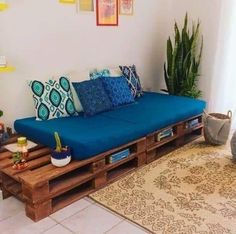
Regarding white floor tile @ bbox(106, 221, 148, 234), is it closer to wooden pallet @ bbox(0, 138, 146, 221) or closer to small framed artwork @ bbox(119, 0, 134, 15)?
wooden pallet @ bbox(0, 138, 146, 221)

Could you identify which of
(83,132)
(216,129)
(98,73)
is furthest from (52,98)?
(216,129)

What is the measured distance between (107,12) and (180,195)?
2164 mm

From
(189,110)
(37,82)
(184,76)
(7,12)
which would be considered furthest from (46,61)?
(184,76)

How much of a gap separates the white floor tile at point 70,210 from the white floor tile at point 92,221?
1.5 inches

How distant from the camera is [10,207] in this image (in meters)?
2.20

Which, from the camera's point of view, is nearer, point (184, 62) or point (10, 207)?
point (10, 207)

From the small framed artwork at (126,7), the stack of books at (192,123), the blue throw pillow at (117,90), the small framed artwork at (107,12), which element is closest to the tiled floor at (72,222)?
the blue throw pillow at (117,90)

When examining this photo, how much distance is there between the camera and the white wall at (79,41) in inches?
103

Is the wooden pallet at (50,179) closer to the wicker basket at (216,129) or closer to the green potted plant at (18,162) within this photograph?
the green potted plant at (18,162)

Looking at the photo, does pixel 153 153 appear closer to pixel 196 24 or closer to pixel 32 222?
pixel 32 222

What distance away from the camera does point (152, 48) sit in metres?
4.09

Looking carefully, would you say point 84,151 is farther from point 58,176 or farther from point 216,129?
point 216,129

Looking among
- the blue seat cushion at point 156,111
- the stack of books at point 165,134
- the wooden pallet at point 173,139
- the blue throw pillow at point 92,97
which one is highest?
the blue throw pillow at point 92,97

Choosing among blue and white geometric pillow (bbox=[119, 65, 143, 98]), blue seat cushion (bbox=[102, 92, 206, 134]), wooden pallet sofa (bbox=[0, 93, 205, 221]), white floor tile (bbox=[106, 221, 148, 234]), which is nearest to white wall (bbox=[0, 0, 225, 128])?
blue and white geometric pillow (bbox=[119, 65, 143, 98])
